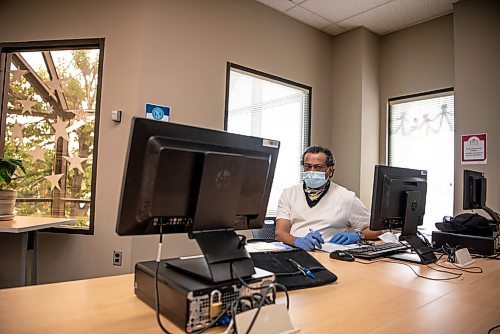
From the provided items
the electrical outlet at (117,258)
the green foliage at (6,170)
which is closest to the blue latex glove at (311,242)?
the electrical outlet at (117,258)

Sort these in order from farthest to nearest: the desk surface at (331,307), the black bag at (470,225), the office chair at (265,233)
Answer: the office chair at (265,233)
the black bag at (470,225)
the desk surface at (331,307)

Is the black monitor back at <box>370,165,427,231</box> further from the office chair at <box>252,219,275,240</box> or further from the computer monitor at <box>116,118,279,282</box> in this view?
the office chair at <box>252,219,275,240</box>

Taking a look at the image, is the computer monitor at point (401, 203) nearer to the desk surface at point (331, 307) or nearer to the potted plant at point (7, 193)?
the desk surface at point (331, 307)

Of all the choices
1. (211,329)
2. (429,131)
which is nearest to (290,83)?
(429,131)

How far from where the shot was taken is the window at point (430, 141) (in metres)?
3.39

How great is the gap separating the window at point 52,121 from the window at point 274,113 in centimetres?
115

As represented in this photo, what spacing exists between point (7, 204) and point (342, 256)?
90.1 inches

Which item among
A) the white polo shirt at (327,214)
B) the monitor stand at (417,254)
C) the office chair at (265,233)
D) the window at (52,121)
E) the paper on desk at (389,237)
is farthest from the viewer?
the window at (52,121)

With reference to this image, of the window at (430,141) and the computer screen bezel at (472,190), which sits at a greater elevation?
the window at (430,141)

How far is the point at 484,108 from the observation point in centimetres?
298

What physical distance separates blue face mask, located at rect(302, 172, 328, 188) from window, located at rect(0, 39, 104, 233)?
64.8 inches

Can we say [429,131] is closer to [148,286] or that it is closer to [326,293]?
[326,293]

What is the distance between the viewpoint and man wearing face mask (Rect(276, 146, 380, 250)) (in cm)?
245

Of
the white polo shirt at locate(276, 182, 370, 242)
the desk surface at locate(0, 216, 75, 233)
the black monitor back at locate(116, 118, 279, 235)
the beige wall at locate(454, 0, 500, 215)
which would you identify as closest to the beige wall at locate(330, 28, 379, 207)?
the beige wall at locate(454, 0, 500, 215)
